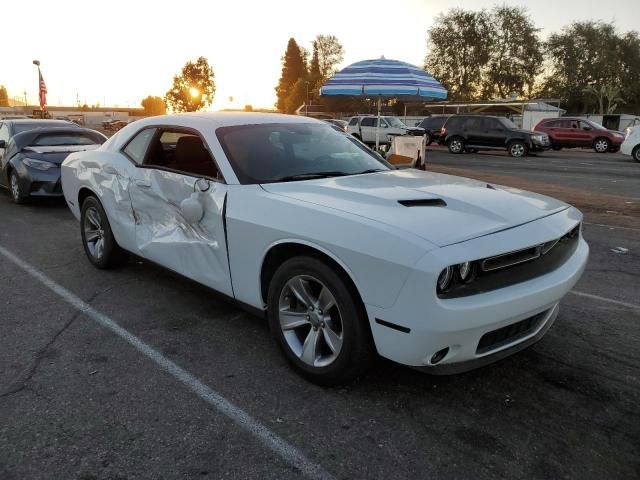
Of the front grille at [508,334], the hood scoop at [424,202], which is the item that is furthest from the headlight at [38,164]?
the front grille at [508,334]

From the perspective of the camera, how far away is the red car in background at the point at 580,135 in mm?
24047

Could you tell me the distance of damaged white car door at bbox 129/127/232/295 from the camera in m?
3.48

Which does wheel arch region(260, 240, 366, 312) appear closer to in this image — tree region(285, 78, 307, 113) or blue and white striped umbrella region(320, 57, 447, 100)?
blue and white striped umbrella region(320, 57, 447, 100)

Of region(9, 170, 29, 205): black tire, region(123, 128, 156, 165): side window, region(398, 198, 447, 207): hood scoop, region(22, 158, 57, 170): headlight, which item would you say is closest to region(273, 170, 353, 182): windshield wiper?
region(398, 198, 447, 207): hood scoop

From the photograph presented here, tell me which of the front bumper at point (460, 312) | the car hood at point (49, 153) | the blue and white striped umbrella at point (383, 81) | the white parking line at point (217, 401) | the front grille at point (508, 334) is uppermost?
the blue and white striped umbrella at point (383, 81)

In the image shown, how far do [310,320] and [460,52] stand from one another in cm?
6517

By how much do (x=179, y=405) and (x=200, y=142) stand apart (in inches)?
80.2

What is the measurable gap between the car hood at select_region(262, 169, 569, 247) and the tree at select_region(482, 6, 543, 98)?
64.3m

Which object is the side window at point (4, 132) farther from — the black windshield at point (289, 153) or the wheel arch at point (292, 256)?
the wheel arch at point (292, 256)

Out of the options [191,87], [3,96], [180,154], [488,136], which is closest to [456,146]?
[488,136]

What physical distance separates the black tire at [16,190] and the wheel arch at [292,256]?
23.1 feet

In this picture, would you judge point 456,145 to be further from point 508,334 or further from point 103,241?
point 508,334

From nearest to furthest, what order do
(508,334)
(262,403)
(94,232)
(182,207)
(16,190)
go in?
1. (508,334)
2. (262,403)
3. (182,207)
4. (94,232)
5. (16,190)

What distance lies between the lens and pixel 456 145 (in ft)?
76.8
